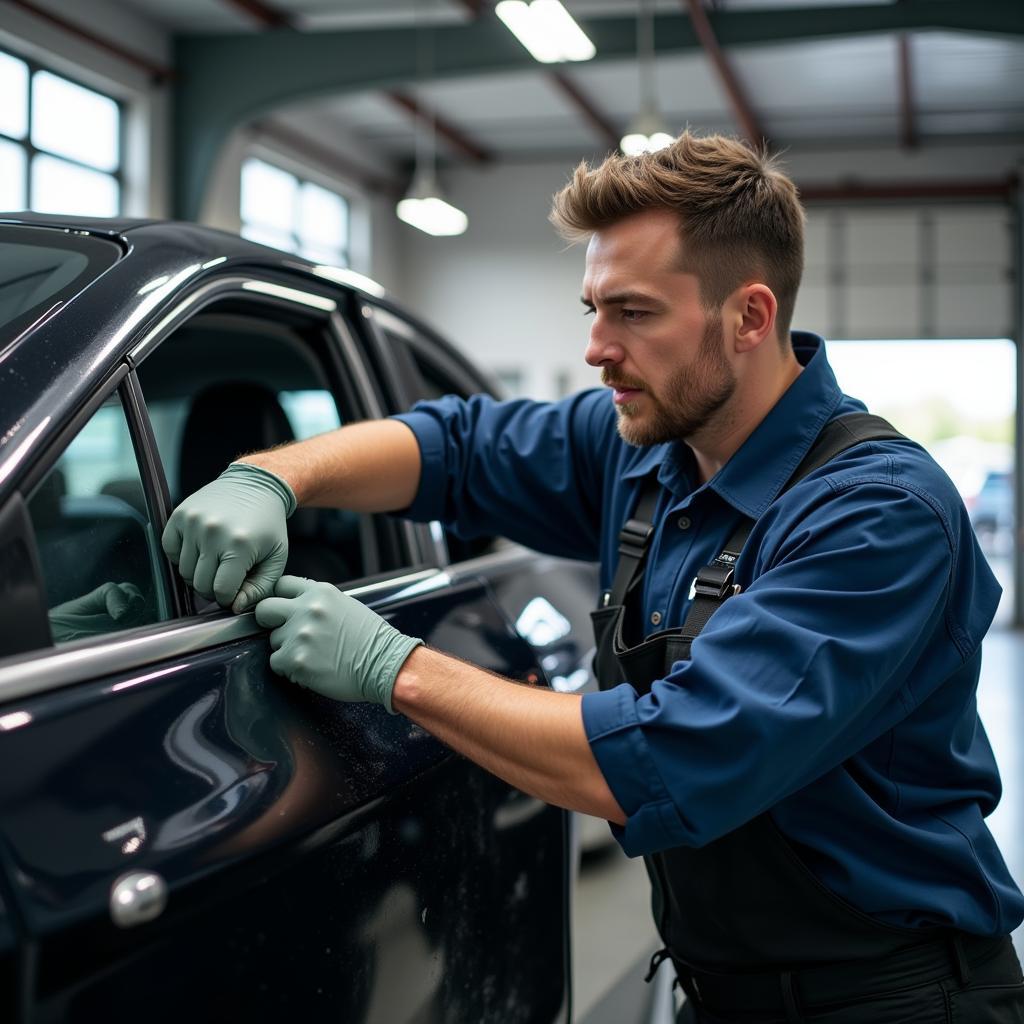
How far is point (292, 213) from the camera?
11125 mm

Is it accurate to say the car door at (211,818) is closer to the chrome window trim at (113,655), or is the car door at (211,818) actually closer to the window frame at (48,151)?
the chrome window trim at (113,655)

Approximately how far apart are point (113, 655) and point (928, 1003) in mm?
1062

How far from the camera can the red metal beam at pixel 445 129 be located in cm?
1052

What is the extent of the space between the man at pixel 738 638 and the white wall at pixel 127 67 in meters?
7.00

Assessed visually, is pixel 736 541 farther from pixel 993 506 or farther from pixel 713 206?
pixel 993 506

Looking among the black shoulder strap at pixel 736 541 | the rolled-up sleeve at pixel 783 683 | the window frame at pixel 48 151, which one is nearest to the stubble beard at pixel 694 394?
Result: the black shoulder strap at pixel 736 541

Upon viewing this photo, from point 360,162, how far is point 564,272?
8.50ft

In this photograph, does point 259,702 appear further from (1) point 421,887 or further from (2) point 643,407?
(2) point 643,407

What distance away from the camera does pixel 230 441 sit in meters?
1.98

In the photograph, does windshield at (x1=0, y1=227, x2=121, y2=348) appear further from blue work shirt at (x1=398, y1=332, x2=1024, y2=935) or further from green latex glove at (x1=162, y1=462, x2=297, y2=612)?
blue work shirt at (x1=398, y1=332, x2=1024, y2=935)

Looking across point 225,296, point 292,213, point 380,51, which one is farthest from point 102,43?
point 225,296

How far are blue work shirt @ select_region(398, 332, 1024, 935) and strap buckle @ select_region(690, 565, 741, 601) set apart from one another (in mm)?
22

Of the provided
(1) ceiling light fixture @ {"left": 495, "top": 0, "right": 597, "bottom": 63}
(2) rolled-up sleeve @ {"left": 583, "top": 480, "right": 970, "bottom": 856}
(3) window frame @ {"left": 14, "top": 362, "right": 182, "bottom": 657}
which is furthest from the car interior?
(1) ceiling light fixture @ {"left": 495, "top": 0, "right": 597, "bottom": 63}

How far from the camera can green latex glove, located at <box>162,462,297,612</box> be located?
48.7 inches
